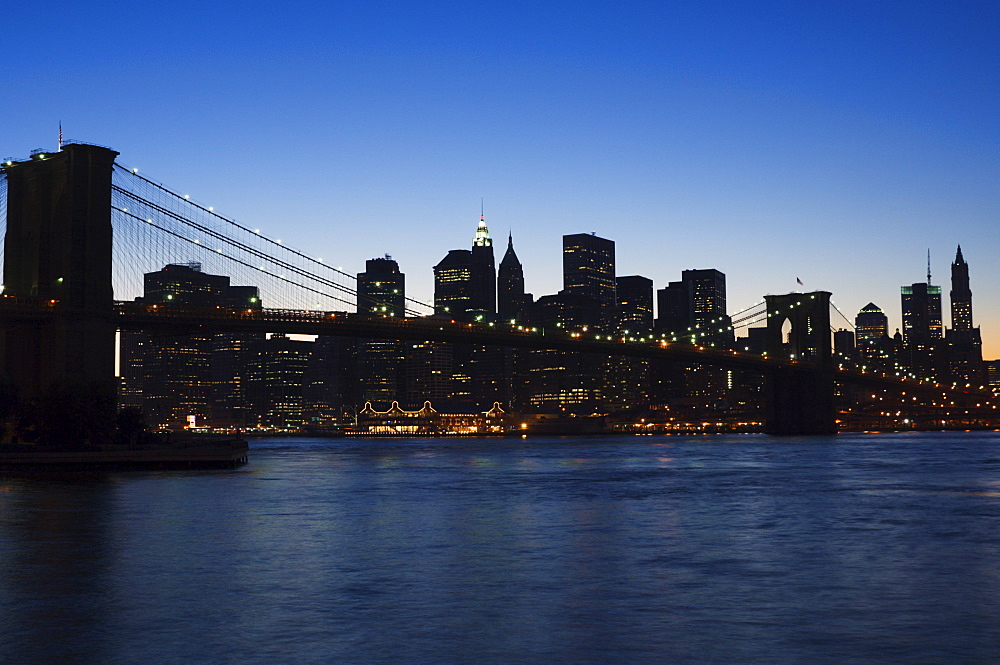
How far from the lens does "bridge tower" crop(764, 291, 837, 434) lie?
4498 inches

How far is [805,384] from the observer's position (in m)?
115

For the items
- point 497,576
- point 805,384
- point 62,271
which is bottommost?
point 497,576

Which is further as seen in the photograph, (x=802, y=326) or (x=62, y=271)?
(x=802, y=326)

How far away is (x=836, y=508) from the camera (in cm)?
3541

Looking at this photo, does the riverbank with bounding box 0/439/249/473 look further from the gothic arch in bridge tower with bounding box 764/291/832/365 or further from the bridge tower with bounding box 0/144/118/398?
the gothic arch in bridge tower with bounding box 764/291/832/365

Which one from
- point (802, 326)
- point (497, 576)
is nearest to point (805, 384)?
point (802, 326)

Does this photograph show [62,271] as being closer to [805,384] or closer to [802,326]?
[805,384]

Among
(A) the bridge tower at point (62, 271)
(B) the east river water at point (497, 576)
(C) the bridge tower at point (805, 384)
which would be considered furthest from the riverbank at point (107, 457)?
(C) the bridge tower at point (805, 384)

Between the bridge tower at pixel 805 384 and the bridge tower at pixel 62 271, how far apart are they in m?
73.7

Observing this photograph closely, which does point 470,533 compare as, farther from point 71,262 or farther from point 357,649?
point 71,262

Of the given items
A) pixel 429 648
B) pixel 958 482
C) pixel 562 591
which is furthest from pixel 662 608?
pixel 958 482

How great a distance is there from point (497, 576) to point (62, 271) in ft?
155

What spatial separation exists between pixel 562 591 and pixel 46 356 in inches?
1910

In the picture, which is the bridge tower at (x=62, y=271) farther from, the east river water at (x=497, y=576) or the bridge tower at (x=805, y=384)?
the bridge tower at (x=805, y=384)
